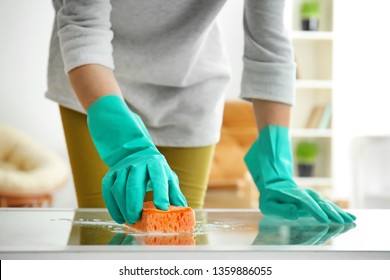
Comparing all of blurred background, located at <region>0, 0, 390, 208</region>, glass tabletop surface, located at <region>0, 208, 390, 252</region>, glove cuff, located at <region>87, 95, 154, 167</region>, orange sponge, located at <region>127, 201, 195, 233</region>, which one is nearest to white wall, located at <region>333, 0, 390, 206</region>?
blurred background, located at <region>0, 0, 390, 208</region>

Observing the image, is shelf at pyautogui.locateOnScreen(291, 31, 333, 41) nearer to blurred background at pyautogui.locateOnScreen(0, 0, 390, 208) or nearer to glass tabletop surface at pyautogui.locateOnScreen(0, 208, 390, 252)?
blurred background at pyautogui.locateOnScreen(0, 0, 390, 208)

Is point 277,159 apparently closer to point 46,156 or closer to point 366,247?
point 366,247

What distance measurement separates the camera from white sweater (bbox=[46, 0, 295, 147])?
3.88ft

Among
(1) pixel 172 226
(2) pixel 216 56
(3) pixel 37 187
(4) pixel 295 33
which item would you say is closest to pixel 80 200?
(2) pixel 216 56

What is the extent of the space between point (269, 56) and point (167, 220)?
0.50 m

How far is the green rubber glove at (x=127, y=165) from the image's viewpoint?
830mm

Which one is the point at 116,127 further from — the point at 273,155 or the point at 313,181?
the point at 313,181

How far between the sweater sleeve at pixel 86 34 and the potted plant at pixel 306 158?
12.0 feet

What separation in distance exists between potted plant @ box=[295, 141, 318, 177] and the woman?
10.6ft

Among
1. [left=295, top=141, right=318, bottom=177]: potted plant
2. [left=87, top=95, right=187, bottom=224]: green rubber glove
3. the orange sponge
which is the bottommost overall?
[left=295, top=141, right=318, bottom=177]: potted plant

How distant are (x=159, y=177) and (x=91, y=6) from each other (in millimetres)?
298

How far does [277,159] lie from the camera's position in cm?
116

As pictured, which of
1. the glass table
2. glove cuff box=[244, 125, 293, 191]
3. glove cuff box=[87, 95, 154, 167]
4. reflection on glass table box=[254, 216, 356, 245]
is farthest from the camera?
glove cuff box=[244, 125, 293, 191]

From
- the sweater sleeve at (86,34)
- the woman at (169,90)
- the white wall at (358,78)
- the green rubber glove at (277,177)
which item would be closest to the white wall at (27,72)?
the white wall at (358,78)
